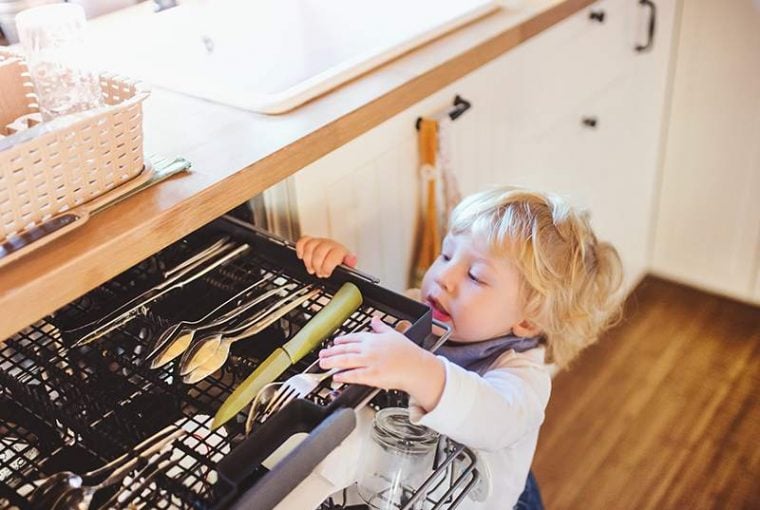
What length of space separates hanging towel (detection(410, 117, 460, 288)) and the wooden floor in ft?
2.17

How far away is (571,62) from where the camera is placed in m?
1.62

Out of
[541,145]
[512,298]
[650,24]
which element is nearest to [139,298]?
[512,298]

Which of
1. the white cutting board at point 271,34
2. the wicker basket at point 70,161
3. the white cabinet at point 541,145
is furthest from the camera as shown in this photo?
the white cutting board at point 271,34

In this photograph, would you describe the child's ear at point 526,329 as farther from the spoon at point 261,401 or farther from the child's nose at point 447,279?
the spoon at point 261,401

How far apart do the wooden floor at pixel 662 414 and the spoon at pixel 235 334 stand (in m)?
0.98

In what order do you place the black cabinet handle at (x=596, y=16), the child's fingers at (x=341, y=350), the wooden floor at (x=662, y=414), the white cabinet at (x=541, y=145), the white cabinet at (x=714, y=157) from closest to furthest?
the child's fingers at (x=341, y=350)
the white cabinet at (x=541, y=145)
the black cabinet handle at (x=596, y=16)
the wooden floor at (x=662, y=414)
the white cabinet at (x=714, y=157)

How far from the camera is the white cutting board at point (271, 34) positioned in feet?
4.74

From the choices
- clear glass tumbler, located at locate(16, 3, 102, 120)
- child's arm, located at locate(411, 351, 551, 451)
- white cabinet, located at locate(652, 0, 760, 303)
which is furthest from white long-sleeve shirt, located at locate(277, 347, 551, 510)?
white cabinet, located at locate(652, 0, 760, 303)

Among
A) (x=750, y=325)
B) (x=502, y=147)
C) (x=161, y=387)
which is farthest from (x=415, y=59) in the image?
(x=750, y=325)

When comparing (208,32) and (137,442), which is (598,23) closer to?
(208,32)

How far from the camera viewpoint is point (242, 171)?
907 millimetres

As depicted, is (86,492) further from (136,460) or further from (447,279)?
(447,279)

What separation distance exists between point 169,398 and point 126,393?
5 cm

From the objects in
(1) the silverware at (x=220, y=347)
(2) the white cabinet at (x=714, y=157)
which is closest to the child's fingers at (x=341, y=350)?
(1) the silverware at (x=220, y=347)
